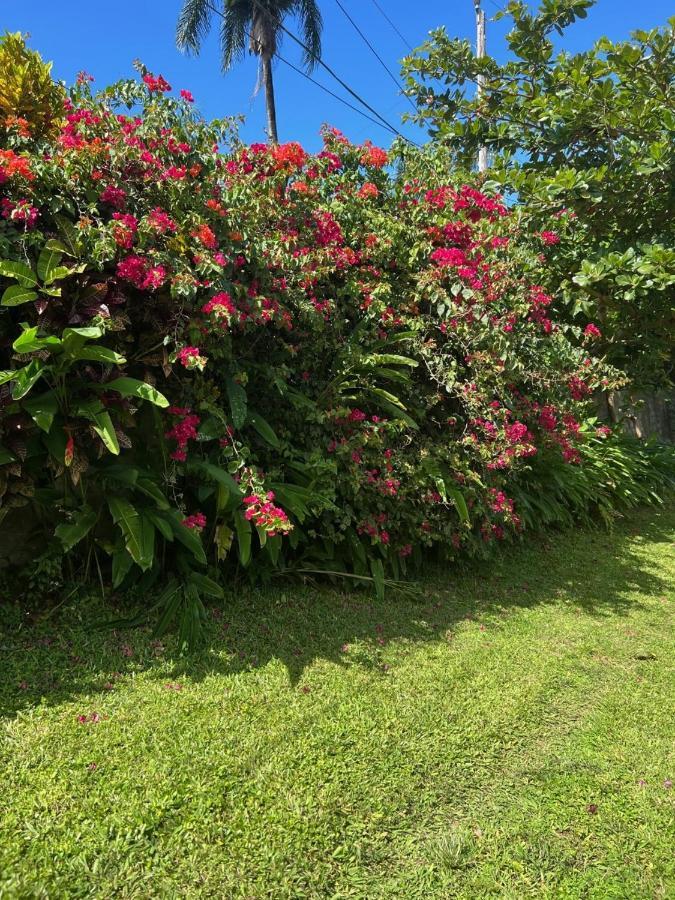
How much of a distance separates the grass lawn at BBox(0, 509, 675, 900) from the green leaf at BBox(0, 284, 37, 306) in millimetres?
1421

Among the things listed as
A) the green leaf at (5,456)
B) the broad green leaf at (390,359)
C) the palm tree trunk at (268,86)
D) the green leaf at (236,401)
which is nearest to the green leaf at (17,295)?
the green leaf at (5,456)

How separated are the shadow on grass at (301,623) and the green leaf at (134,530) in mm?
402

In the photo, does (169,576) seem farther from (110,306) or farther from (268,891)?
(268,891)

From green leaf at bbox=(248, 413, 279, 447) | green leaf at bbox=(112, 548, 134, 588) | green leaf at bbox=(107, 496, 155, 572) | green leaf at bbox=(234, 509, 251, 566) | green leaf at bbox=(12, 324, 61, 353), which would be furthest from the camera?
green leaf at bbox=(248, 413, 279, 447)

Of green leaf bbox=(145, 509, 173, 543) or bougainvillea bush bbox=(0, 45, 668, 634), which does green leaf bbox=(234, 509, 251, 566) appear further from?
green leaf bbox=(145, 509, 173, 543)

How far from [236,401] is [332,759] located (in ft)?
5.91

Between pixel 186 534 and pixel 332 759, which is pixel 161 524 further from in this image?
pixel 332 759

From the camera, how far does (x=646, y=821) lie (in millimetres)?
2016

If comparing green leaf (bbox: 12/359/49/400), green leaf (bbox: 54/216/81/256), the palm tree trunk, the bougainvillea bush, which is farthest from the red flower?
the palm tree trunk

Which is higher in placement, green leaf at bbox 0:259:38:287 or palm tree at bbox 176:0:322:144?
palm tree at bbox 176:0:322:144

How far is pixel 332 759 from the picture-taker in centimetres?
218

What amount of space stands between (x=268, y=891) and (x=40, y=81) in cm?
365

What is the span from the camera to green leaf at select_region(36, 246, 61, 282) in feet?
8.76

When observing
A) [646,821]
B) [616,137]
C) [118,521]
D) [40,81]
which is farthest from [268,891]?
[616,137]
